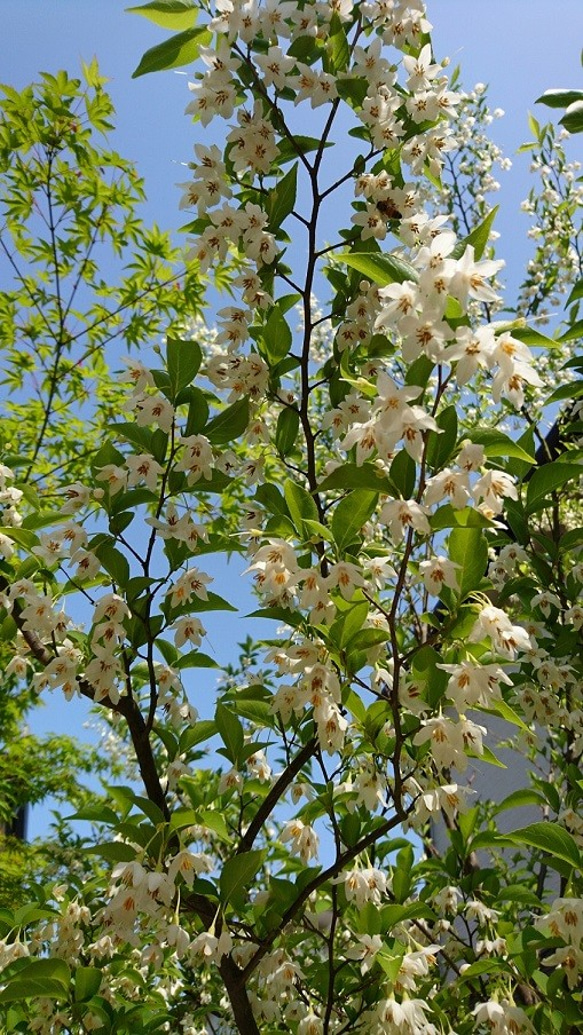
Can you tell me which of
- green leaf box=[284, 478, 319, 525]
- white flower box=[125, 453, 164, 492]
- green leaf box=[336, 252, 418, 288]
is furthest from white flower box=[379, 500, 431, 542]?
white flower box=[125, 453, 164, 492]

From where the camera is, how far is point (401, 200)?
77.3 inches

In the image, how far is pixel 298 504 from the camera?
147 cm

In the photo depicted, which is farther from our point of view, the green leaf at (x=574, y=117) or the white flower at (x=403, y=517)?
the green leaf at (x=574, y=117)

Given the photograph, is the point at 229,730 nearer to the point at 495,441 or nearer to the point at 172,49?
the point at 495,441

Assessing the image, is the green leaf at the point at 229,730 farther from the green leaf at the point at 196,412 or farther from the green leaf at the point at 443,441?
the green leaf at the point at 443,441

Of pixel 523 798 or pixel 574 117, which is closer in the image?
pixel 574 117

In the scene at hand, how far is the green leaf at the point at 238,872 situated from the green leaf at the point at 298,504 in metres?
0.62

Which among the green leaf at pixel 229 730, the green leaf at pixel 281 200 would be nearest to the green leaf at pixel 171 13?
the green leaf at pixel 281 200

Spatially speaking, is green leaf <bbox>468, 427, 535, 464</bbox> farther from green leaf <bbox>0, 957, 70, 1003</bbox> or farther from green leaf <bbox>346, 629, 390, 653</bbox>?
green leaf <bbox>0, 957, 70, 1003</bbox>

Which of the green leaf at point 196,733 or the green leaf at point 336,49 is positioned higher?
the green leaf at point 336,49

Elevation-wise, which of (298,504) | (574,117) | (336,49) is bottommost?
(298,504)

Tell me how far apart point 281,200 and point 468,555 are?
103 cm

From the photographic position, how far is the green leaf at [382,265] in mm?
1322

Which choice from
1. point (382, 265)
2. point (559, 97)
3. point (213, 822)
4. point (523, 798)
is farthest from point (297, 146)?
point (523, 798)
